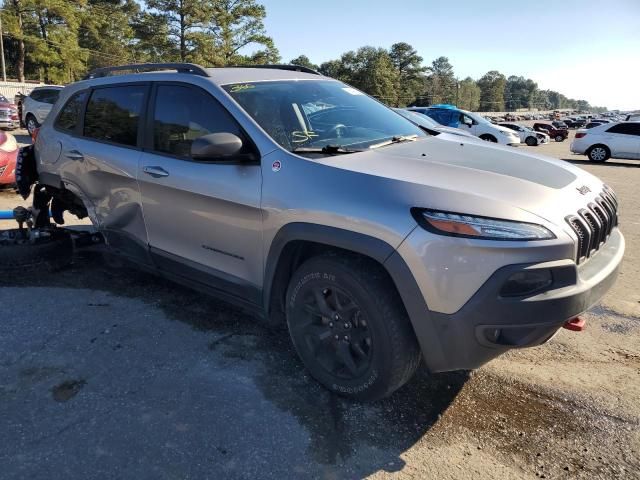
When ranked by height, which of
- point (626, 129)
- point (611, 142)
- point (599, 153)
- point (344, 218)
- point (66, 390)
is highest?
point (626, 129)

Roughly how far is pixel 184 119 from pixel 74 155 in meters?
1.45

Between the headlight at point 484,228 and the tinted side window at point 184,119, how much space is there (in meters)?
1.46

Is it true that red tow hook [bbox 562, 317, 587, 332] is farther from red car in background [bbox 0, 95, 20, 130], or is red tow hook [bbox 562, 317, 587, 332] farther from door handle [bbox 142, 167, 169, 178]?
Answer: red car in background [bbox 0, 95, 20, 130]

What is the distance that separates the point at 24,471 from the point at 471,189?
2.44 metres

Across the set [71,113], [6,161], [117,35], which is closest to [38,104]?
[6,161]

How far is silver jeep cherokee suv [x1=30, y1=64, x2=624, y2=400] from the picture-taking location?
2.33m

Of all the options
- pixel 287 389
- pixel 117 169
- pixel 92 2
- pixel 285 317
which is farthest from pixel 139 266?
pixel 92 2

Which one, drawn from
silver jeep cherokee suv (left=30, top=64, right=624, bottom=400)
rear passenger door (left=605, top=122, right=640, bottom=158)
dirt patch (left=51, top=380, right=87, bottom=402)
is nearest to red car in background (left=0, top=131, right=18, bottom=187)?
silver jeep cherokee suv (left=30, top=64, right=624, bottom=400)

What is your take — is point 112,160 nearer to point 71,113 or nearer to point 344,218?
point 71,113

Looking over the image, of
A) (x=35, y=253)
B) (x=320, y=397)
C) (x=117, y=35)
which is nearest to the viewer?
(x=320, y=397)

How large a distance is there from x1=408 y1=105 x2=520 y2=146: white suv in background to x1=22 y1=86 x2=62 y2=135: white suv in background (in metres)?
12.6

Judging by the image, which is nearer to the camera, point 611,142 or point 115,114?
point 115,114

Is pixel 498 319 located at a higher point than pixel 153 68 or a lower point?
lower

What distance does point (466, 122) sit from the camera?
21.5 metres
